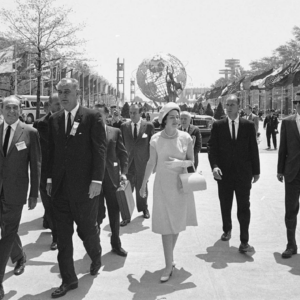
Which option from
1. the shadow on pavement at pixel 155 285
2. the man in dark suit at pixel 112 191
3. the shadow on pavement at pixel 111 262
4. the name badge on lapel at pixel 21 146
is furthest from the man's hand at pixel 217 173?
the name badge on lapel at pixel 21 146

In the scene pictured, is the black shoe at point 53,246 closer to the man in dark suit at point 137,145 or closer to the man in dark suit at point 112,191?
the man in dark suit at point 112,191

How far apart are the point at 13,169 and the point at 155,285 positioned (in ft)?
5.48

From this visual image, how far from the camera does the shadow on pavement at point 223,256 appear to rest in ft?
17.0

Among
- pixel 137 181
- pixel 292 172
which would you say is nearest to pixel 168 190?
pixel 292 172

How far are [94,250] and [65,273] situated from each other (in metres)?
0.45

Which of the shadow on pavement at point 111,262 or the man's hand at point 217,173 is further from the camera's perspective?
the man's hand at point 217,173

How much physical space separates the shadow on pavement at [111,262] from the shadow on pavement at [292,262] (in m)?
1.65

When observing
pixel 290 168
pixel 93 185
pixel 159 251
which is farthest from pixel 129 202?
pixel 290 168

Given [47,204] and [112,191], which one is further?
[47,204]

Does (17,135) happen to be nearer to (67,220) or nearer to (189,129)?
(67,220)

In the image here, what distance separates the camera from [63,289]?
431 centimetres

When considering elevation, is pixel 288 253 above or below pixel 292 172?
below

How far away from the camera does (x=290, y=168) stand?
5.52 m

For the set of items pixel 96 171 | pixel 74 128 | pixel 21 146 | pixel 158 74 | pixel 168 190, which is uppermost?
pixel 158 74
